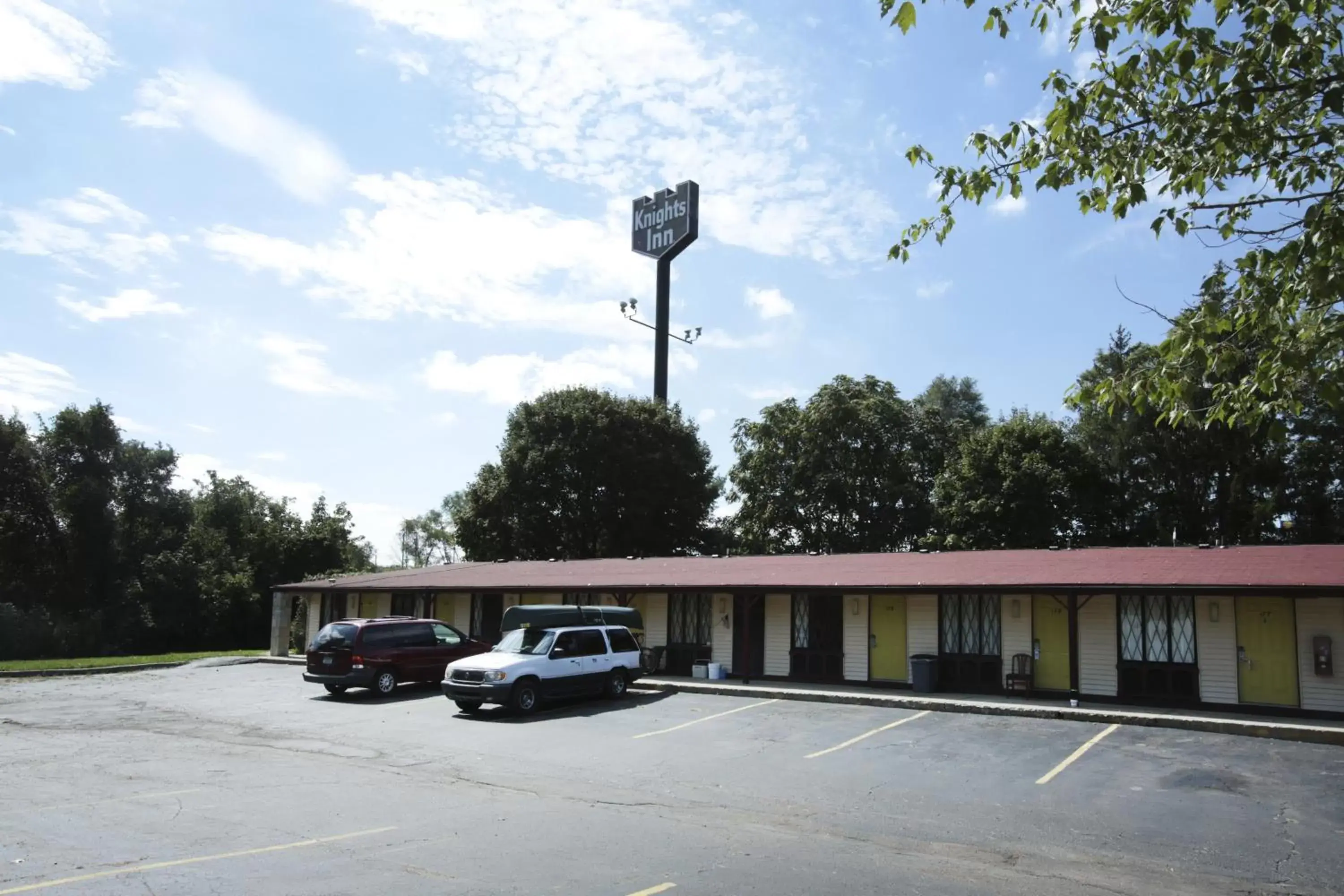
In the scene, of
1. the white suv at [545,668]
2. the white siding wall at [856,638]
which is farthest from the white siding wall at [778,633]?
the white suv at [545,668]

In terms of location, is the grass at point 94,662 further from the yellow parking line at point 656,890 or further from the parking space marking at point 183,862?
the yellow parking line at point 656,890

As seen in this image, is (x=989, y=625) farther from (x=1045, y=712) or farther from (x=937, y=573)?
(x=1045, y=712)

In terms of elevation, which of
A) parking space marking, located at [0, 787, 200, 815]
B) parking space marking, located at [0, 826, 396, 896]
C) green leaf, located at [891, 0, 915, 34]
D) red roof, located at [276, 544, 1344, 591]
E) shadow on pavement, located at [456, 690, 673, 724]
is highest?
green leaf, located at [891, 0, 915, 34]

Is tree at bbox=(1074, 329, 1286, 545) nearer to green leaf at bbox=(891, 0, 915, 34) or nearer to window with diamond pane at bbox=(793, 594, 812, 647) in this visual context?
window with diamond pane at bbox=(793, 594, 812, 647)

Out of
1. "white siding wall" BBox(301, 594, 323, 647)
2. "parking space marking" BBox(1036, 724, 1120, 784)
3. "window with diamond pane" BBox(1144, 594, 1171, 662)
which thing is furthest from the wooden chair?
"white siding wall" BBox(301, 594, 323, 647)

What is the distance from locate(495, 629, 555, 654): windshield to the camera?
19.8 metres

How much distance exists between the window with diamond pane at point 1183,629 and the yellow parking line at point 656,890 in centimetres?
1597

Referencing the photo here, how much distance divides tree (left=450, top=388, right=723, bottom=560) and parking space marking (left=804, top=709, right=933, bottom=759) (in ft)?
94.9

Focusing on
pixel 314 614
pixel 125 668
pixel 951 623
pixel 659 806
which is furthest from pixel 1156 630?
pixel 125 668

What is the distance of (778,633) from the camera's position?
2478 cm

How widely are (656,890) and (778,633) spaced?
1790cm

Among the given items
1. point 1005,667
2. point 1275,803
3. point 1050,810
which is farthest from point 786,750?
point 1005,667

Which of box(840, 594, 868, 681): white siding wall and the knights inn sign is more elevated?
the knights inn sign

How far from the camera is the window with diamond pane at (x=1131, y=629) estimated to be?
1998cm
